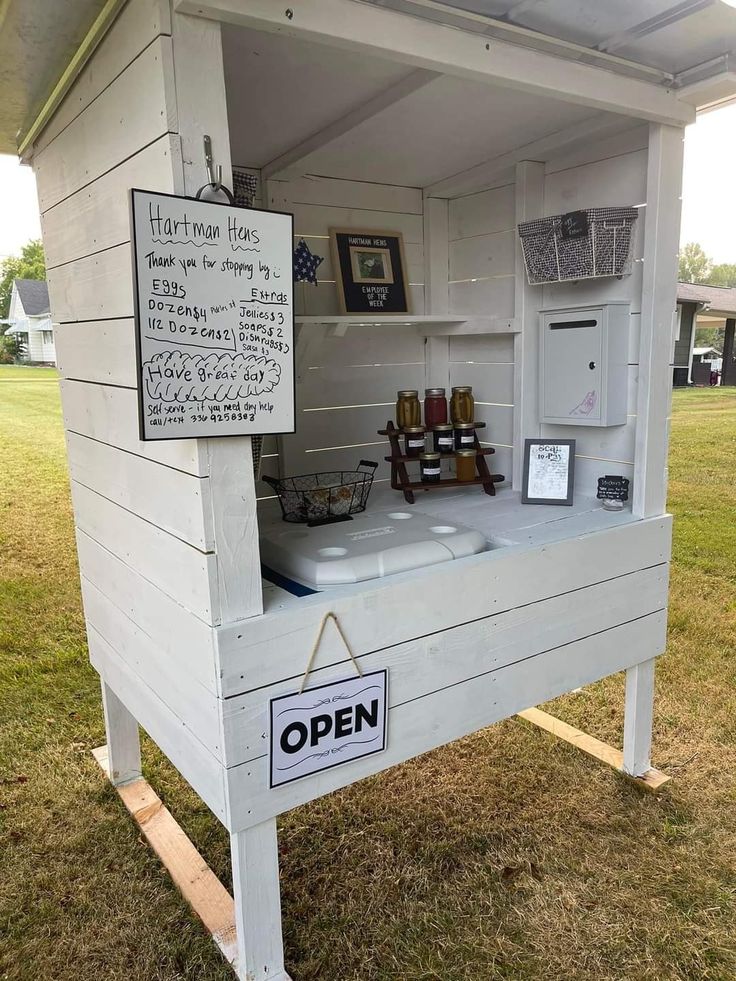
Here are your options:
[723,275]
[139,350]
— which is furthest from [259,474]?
[723,275]

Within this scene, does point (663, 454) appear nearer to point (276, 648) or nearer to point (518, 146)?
point (518, 146)

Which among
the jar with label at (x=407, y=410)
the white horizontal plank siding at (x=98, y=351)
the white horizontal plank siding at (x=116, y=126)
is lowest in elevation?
the jar with label at (x=407, y=410)

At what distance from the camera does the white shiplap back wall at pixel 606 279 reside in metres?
2.09

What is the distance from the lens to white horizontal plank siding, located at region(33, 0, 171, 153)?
125cm

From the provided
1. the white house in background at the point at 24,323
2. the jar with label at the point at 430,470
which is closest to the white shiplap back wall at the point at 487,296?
the jar with label at the point at 430,470

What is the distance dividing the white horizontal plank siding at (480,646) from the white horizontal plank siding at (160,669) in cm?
7

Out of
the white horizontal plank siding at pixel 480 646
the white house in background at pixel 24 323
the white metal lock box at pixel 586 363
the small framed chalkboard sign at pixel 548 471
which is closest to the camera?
the white horizontal plank siding at pixel 480 646

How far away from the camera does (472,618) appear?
1799 millimetres

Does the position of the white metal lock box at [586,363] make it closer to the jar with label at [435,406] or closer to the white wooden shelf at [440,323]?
the white wooden shelf at [440,323]

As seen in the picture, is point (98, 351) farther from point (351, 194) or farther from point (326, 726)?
point (351, 194)

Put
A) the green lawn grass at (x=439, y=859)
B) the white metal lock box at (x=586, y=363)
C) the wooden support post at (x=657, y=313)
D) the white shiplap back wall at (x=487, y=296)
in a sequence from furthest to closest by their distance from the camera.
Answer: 1. the white shiplap back wall at (x=487, y=296)
2. the white metal lock box at (x=586, y=363)
3. the wooden support post at (x=657, y=313)
4. the green lawn grass at (x=439, y=859)

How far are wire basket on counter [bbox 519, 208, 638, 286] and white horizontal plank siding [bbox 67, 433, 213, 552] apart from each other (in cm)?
134

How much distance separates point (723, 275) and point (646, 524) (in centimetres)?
2722

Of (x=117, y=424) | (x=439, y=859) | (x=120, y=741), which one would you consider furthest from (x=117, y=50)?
(x=439, y=859)
